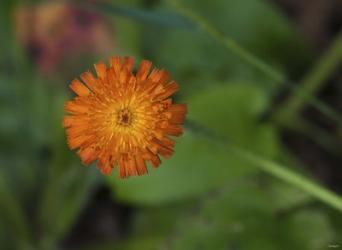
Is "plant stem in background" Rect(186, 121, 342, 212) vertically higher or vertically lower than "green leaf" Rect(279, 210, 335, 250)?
lower

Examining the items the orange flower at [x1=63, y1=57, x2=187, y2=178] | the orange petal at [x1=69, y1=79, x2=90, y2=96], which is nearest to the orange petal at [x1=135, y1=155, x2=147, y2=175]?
the orange flower at [x1=63, y1=57, x2=187, y2=178]

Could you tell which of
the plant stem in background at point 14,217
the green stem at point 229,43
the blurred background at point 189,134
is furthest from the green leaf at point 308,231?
the plant stem in background at point 14,217

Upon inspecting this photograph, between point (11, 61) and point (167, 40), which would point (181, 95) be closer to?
point (167, 40)

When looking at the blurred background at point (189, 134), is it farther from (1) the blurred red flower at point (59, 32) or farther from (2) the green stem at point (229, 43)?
(2) the green stem at point (229, 43)

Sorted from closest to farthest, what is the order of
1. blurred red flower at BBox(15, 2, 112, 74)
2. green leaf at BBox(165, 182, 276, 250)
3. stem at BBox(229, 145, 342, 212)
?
1. stem at BBox(229, 145, 342, 212)
2. green leaf at BBox(165, 182, 276, 250)
3. blurred red flower at BBox(15, 2, 112, 74)

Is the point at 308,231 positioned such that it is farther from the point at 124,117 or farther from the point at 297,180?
the point at 124,117

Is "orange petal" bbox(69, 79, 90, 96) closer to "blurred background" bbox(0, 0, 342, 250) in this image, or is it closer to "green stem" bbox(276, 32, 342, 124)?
"blurred background" bbox(0, 0, 342, 250)
